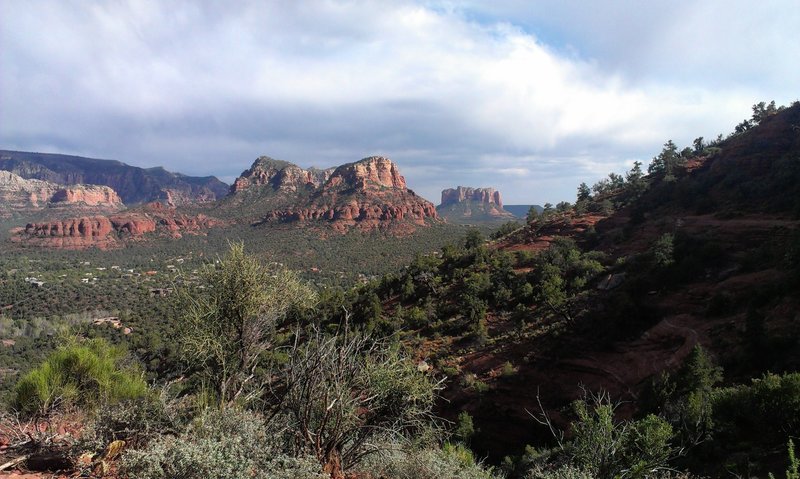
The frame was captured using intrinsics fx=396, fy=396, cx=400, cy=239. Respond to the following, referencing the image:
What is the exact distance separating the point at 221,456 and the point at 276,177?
140 m

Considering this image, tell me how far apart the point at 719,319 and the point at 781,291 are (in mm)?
2272

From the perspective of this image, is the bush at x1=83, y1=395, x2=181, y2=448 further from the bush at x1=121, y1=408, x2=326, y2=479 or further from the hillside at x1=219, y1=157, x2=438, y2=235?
the hillside at x1=219, y1=157, x2=438, y2=235

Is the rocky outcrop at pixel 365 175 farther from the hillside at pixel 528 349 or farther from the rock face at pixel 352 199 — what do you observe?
the hillside at pixel 528 349

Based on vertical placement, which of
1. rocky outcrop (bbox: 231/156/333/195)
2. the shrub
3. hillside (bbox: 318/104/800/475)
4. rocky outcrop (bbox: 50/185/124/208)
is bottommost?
the shrub

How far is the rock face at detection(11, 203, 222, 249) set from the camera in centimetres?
10375

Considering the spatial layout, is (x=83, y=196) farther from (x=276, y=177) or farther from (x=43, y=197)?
(x=276, y=177)

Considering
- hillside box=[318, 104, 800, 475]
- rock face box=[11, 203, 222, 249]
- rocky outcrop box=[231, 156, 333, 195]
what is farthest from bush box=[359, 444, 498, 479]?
rocky outcrop box=[231, 156, 333, 195]

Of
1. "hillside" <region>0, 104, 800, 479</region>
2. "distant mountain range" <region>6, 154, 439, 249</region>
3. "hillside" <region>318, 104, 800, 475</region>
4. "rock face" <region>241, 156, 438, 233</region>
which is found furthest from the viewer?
"distant mountain range" <region>6, 154, 439, 249</region>

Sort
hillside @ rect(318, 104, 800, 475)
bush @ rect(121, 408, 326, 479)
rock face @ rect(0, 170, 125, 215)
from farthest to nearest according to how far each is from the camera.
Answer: rock face @ rect(0, 170, 125, 215) → hillside @ rect(318, 104, 800, 475) → bush @ rect(121, 408, 326, 479)

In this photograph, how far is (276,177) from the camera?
136m

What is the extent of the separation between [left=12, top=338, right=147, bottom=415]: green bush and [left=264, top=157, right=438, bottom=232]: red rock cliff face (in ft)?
292

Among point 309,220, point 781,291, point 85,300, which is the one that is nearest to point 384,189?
point 309,220

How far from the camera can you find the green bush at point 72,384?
288 inches

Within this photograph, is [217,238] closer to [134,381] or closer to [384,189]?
[384,189]
